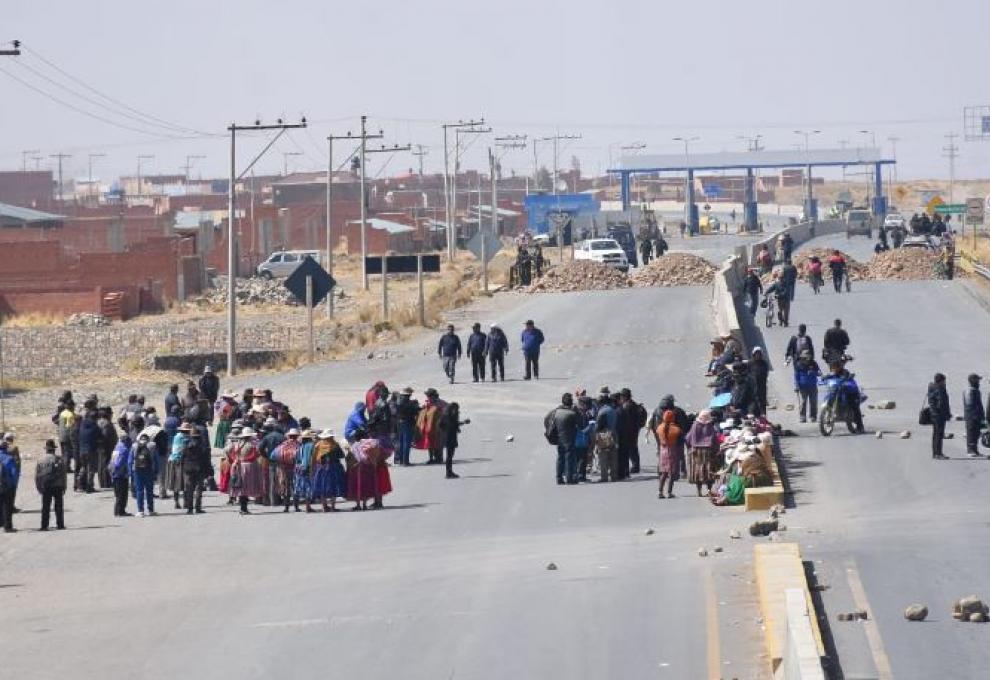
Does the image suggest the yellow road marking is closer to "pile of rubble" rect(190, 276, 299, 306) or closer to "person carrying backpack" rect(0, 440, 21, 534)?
"person carrying backpack" rect(0, 440, 21, 534)

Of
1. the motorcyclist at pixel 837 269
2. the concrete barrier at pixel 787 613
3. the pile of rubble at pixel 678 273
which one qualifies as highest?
the pile of rubble at pixel 678 273

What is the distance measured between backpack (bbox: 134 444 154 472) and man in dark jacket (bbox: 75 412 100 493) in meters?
2.19

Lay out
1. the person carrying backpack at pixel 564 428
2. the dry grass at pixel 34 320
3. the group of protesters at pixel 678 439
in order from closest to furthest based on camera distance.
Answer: the group of protesters at pixel 678 439 < the person carrying backpack at pixel 564 428 < the dry grass at pixel 34 320

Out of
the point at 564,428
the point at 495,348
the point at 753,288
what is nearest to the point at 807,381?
the point at 564,428

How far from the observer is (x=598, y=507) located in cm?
2619

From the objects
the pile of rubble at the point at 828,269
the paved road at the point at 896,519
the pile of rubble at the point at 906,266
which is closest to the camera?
the paved road at the point at 896,519

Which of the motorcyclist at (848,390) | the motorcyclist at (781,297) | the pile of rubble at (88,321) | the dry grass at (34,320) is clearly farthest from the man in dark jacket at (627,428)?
the dry grass at (34,320)

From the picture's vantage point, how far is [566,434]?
2769cm

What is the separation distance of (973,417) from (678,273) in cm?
4018

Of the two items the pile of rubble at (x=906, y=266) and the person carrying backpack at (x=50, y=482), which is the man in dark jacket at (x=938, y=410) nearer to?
the person carrying backpack at (x=50, y=482)

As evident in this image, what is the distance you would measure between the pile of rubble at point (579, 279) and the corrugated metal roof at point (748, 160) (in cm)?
7708

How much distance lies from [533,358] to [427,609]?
68.8ft

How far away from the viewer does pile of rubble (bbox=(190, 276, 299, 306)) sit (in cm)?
7788

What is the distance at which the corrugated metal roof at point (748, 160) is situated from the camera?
483 feet
